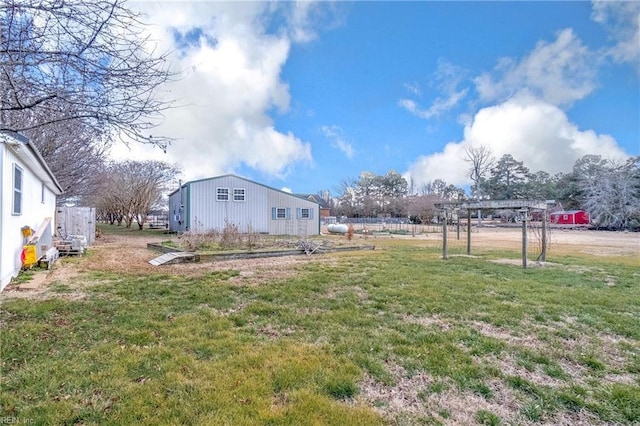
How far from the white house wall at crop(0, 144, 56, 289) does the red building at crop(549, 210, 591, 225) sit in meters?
46.9

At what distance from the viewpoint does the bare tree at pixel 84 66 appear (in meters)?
2.70

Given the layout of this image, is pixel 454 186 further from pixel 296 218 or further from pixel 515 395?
pixel 515 395

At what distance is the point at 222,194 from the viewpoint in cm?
1947

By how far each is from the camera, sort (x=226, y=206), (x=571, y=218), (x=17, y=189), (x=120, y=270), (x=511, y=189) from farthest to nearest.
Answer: (x=511, y=189)
(x=571, y=218)
(x=226, y=206)
(x=120, y=270)
(x=17, y=189)

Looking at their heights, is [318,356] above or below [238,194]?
below

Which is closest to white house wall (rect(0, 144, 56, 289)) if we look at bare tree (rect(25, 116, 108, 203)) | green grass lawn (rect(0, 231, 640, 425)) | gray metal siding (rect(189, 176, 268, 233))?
green grass lawn (rect(0, 231, 640, 425))

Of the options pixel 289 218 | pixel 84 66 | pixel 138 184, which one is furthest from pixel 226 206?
pixel 84 66

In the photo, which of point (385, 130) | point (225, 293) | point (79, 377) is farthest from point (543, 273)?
point (385, 130)

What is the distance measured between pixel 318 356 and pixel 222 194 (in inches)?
693

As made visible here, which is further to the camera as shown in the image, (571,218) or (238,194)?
(571,218)

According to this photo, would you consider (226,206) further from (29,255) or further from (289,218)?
(29,255)

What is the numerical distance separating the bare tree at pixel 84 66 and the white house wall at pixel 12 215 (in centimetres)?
311

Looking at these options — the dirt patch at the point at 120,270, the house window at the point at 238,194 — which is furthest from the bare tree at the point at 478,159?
the dirt patch at the point at 120,270

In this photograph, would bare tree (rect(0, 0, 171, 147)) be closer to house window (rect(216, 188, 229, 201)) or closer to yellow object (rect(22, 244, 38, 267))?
yellow object (rect(22, 244, 38, 267))
